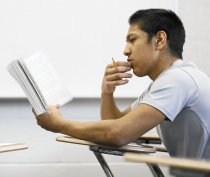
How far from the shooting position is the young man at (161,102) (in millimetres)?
1369

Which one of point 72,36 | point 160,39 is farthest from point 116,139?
point 72,36

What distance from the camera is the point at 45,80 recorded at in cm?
152

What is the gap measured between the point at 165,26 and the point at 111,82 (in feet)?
1.17

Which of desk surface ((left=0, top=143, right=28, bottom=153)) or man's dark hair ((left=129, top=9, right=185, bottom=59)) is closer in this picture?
desk surface ((left=0, top=143, right=28, bottom=153))

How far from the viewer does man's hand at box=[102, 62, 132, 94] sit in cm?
172

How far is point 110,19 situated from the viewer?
233 cm

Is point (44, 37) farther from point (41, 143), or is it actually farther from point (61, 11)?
point (41, 143)

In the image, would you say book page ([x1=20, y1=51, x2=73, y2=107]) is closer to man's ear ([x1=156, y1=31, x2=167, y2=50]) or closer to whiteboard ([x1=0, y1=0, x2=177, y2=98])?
man's ear ([x1=156, y1=31, x2=167, y2=50])

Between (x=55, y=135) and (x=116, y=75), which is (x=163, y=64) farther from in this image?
(x=55, y=135)

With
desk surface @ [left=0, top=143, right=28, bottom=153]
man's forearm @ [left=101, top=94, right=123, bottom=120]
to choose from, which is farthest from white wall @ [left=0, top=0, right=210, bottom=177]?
desk surface @ [left=0, top=143, right=28, bottom=153]

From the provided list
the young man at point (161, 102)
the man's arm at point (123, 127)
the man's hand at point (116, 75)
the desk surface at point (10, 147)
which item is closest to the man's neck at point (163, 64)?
the young man at point (161, 102)

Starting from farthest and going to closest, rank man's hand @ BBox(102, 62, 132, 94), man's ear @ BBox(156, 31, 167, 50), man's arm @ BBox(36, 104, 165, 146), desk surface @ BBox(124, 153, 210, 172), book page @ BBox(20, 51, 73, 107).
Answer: man's hand @ BBox(102, 62, 132, 94) → man's ear @ BBox(156, 31, 167, 50) → book page @ BBox(20, 51, 73, 107) → man's arm @ BBox(36, 104, 165, 146) → desk surface @ BBox(124, 153, 210, 172)

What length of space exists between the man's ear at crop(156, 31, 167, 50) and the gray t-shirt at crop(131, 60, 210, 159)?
126 mm

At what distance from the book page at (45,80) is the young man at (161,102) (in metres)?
0.05
